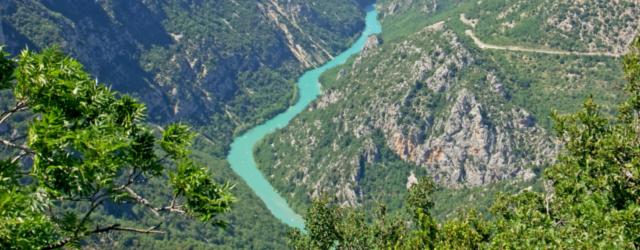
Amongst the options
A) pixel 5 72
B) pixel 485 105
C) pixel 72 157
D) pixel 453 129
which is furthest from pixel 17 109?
pixel 453 129

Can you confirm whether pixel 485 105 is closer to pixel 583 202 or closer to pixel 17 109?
pixel 583 202

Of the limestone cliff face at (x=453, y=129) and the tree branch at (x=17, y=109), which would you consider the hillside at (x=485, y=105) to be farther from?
the tree branch at (x=17, y=109)

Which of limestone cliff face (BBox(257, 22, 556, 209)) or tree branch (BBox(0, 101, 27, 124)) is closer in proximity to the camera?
tree branch (BBox(0, 101, 27, 124))

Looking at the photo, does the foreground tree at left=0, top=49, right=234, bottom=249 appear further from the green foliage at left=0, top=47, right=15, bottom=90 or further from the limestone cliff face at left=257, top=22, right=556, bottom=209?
the limestone cliff face at left=257, top=22, right=556, bottom=209

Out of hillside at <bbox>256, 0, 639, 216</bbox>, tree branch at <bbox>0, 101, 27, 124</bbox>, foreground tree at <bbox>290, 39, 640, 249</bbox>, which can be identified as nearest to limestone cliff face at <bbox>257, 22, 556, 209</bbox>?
hillside at <bbox>256, 0, 639, 216</bbox>

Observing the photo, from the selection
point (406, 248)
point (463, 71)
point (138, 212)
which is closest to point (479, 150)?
point (463, 71)

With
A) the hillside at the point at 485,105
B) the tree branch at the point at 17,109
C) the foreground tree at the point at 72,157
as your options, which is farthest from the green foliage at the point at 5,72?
the hillside at the point at 485,105
